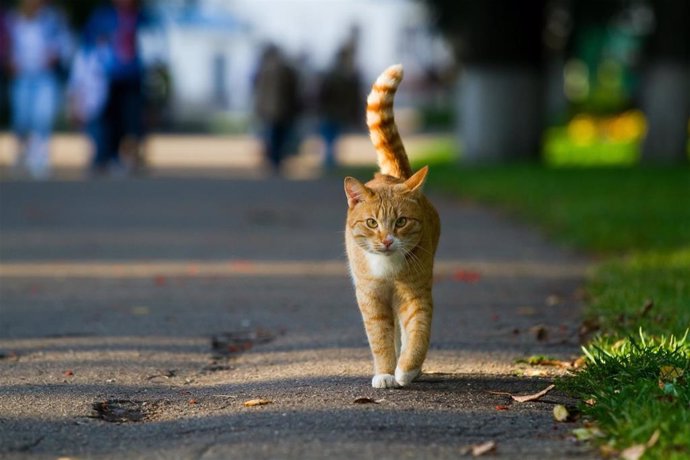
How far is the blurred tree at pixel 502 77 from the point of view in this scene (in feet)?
67.8

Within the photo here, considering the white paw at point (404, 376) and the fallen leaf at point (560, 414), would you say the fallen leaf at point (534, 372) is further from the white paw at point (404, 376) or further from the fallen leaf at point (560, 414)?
the fallen leaf at point (560, 414)

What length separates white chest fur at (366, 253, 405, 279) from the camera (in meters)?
5.83

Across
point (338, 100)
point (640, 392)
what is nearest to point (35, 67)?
point (338, 100)

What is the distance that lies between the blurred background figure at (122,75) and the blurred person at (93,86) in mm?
34

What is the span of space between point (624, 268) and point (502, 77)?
1196 cm

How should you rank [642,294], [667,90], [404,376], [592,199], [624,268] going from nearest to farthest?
1. [404,376]
2. [642,294]
3. [624,268]
4. [592,199]
5. [667,90]

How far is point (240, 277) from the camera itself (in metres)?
9.84

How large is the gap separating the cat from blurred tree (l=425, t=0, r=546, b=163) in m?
14.9

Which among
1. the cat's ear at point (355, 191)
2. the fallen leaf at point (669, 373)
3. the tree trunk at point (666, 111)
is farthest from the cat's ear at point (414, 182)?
the tree trunk at point (666, 111)

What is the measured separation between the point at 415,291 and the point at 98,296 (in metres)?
3.62

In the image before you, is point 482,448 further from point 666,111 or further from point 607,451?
point 666,111

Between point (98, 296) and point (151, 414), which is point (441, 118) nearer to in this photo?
point (98, 296)

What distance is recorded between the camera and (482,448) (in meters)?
4.69

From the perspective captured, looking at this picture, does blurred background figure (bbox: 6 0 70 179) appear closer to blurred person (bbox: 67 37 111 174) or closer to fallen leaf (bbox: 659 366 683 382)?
blurred person (bbox: 67 37 111 174)
